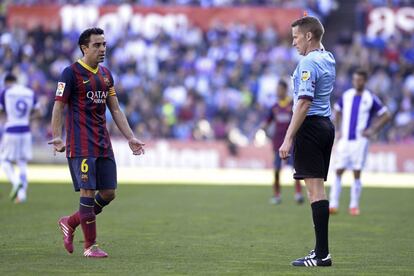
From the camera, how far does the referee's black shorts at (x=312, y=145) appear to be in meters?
9.37

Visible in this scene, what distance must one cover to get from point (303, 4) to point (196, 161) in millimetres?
7984

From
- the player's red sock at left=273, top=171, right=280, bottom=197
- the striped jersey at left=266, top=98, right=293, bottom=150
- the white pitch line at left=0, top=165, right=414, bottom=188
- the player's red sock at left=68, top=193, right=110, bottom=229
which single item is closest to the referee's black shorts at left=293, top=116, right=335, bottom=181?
the player's red sock at left=68, top=193, right=110, bottom=229

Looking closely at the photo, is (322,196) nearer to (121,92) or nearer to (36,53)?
(121,92)

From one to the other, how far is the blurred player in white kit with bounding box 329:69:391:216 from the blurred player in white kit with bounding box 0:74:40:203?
20.1ft

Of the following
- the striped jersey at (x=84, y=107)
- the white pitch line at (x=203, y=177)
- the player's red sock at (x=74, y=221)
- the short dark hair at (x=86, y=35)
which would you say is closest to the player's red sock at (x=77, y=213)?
the player's red sock at (x=74, y=221)

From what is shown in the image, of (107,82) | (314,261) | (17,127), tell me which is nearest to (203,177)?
(17,127)

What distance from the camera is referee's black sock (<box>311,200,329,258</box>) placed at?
30.6ft

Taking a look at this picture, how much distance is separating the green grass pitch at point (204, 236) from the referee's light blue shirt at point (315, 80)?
1673 millimetres

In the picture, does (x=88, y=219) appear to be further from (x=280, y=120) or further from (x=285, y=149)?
(x=280, y=120)

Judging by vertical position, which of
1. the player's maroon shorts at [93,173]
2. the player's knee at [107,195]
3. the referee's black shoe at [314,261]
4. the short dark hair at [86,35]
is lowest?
the referee's black shoe at [314,261]

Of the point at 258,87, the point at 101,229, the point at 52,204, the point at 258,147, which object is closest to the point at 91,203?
the point at 101,229

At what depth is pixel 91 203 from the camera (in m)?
10.0

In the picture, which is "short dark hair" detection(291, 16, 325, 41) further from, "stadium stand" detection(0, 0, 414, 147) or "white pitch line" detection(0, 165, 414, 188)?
"stadium stand" detection(0, 0, 414, 147)

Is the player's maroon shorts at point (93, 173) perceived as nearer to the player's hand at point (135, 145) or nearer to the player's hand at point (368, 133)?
the player's hand at point (135, 145)
